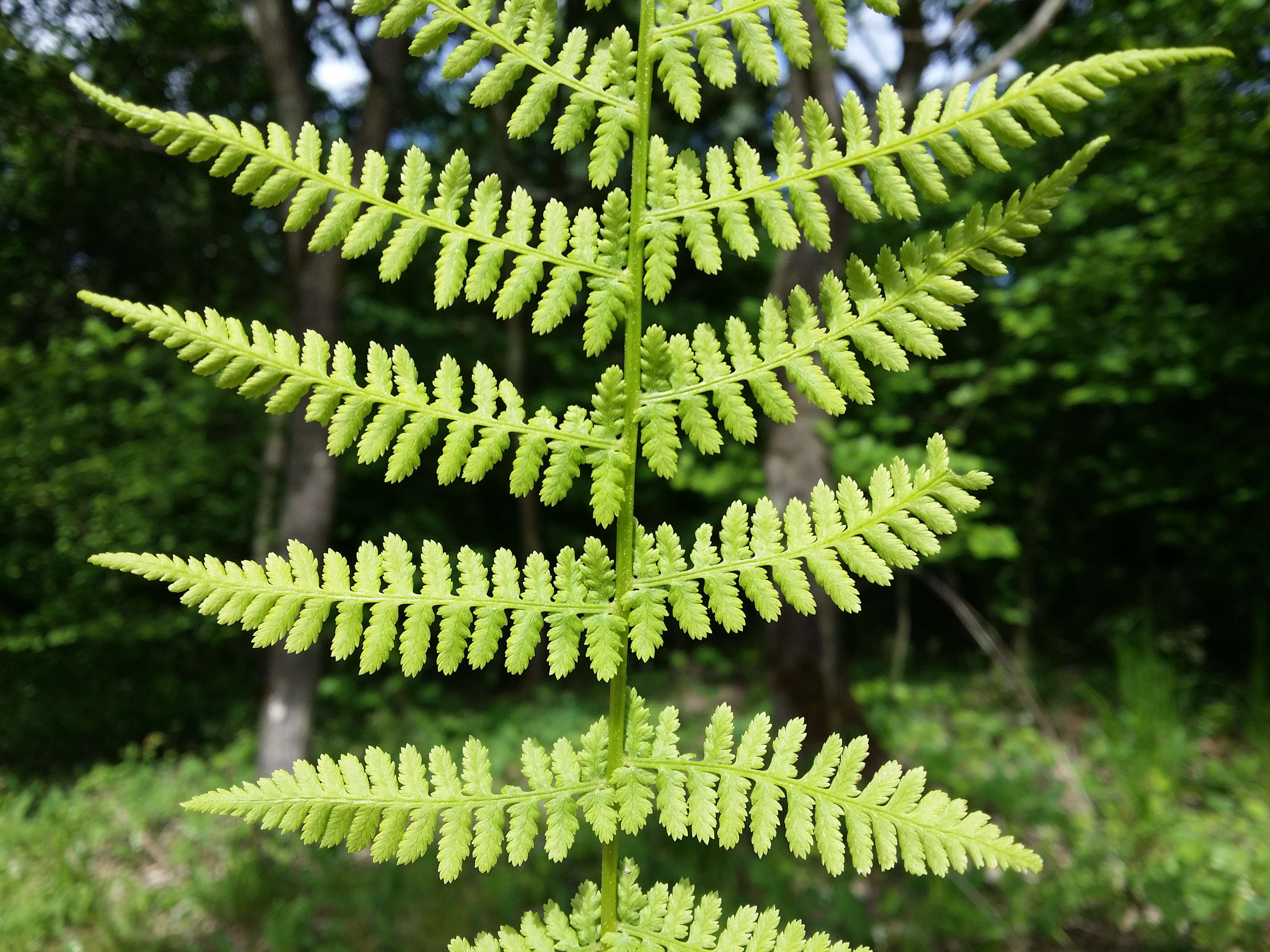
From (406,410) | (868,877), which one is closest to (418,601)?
(406,410)

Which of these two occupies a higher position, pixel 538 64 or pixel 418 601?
pixel 538 64

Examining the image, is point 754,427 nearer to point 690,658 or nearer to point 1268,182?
point 1268,182

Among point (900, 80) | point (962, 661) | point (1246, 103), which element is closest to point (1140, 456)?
point (962, 661)

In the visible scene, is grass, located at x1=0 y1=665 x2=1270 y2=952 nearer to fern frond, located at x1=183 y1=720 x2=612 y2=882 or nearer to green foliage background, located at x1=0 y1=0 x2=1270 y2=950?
green foliage background, located at x1=0 y1=0 x2=1270 y2=950

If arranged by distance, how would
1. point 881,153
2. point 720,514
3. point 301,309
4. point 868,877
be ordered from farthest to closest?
point 720,514 < point 301,309 < point 868,877 < point 881,153

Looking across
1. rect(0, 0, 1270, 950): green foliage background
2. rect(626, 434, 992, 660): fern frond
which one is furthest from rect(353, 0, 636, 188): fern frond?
rect(0, 0, 1270, 950): green foliage background

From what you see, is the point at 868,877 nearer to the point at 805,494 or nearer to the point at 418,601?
the point at 805,494
